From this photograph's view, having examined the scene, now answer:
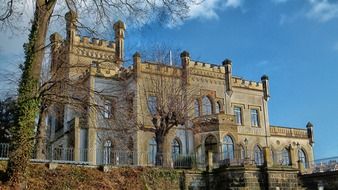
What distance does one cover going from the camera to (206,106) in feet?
109

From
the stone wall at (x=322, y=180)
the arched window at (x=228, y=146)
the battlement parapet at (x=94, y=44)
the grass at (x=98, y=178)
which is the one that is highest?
the battlement parapet at (x=94, y=44)

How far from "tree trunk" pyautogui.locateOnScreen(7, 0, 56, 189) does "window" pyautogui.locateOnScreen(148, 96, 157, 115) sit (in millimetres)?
13657

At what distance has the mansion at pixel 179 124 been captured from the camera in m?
27.8

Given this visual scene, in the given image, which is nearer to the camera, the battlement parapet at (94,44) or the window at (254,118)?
the battlement parapet at (94,44)

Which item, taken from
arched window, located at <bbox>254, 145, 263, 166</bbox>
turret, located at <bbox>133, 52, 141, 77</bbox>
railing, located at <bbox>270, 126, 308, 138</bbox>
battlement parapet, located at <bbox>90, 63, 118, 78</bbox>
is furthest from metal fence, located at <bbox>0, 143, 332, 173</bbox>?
railing, located at <bbox>270, 126, 308, 138</bbox>

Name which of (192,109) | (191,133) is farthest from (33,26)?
(191,133)

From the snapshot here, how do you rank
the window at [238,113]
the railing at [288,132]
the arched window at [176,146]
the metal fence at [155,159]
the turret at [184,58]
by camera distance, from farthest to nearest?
1. the railing at [288,132]
2. the window at [238,113]
3. the turret at [184,58]
4. the arched window at [176,146]
5. the metal fence at [155,159]

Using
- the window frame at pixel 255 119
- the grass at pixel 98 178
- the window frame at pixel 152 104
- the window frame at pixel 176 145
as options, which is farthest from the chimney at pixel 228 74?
the grass at pixel 98 178

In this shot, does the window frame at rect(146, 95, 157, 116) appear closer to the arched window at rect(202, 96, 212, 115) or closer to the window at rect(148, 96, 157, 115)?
the window at rect(148, 96, 157, 115)

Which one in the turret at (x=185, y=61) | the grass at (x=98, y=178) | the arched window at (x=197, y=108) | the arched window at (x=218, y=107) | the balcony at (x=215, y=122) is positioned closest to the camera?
the grass at (x=98, y=178)

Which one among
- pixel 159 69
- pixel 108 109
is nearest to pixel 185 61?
pixel 159 69

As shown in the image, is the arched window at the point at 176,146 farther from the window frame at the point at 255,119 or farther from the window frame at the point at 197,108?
the window frame at the point at 255,119

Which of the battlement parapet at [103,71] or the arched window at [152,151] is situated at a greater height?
the battlement parapet at [103,71]

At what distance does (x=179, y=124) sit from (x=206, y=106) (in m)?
5.80
